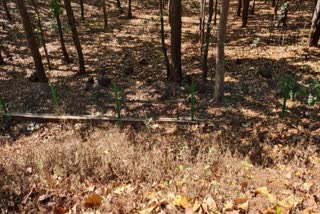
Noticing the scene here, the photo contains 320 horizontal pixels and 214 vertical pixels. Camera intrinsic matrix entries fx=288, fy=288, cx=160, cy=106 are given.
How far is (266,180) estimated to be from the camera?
529 centimetres

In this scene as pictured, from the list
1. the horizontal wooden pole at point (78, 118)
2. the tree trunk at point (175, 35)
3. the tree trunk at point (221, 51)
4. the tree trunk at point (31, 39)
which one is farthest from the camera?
the tree trunk at point (31, 39)

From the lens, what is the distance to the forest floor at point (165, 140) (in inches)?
190

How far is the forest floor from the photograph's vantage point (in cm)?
482

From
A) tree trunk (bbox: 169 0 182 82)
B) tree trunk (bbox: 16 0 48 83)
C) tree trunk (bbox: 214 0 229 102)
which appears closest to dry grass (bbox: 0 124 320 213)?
tree trunk (bbox: 214 0 229 102)

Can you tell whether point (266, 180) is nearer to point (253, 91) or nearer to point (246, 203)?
point (246, 203)

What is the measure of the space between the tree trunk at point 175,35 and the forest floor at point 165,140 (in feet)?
2.29

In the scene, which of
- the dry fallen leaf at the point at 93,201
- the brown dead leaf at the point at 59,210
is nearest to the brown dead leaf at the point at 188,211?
the dry fallen leaf at the point at 93,201

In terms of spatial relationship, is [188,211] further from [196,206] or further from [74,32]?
[74,32]

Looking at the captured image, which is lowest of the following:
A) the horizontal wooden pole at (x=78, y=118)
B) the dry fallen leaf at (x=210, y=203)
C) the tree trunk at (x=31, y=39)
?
the horizontal wooden pole at (x=78, y=118)

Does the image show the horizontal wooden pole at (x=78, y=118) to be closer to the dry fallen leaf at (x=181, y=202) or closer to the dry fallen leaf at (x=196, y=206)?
the dry fallen leaf at (x=181, y=202)

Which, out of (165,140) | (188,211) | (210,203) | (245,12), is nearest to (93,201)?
(188,211)

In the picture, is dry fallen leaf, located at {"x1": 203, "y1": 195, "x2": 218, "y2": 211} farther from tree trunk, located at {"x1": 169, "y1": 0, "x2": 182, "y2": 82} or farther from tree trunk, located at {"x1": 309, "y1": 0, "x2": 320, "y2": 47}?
tree trunk, located at {"x1": 309, "y1": 0, "x2": 320, "y2": 47}

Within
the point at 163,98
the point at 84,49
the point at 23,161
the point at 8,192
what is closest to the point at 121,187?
the point at 8,192

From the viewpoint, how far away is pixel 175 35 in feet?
36.1
